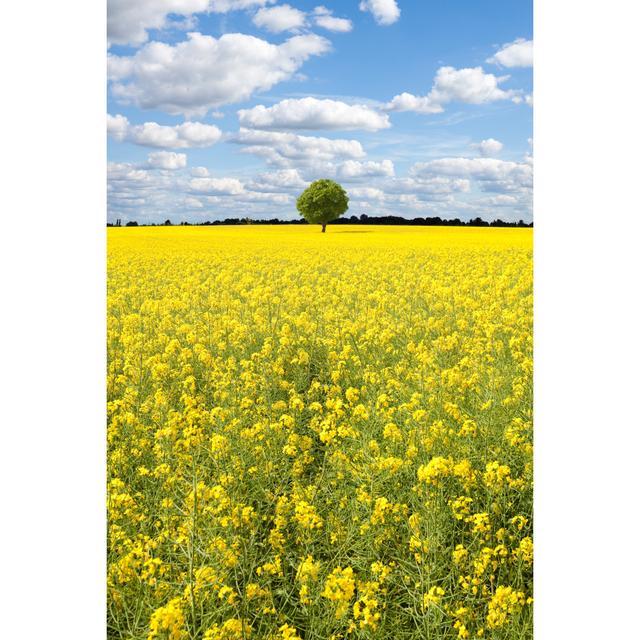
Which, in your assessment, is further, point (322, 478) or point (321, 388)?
point (321, 388)
